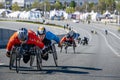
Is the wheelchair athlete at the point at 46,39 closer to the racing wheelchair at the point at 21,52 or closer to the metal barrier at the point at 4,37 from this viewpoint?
the racing wheelchair at the point at 21,52

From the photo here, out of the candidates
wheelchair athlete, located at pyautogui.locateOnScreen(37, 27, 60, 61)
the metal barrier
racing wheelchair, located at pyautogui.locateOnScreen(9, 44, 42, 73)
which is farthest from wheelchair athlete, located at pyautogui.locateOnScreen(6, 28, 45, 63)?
the metal barrier

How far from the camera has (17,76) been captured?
1158cm

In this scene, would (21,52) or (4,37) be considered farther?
(4,37)

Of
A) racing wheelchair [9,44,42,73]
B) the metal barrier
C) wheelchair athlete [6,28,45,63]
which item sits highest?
wheelchair athlete [6,28,45,63]

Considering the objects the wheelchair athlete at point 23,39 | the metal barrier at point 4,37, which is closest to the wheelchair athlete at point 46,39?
the wheelchair athlete at point 23,39

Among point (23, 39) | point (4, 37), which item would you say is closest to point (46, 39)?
point (23, 39)

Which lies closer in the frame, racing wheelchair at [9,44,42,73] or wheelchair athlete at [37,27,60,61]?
racing wheelchair at [9,44,42,73]

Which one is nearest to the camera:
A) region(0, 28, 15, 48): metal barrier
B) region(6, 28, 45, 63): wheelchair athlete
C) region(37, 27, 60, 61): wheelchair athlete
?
region(6, 28, 45, 63): wheelchair athlete

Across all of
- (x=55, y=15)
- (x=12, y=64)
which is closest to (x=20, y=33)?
(x=12, y=64)

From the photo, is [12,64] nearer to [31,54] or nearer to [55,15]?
[31,54]

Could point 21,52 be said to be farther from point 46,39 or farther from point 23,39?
point 46,39

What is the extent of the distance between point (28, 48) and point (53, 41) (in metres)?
2.63

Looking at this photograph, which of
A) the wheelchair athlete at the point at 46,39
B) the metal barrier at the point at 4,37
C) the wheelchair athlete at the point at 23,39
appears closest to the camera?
the wheelchair athlete at the point at 23,39

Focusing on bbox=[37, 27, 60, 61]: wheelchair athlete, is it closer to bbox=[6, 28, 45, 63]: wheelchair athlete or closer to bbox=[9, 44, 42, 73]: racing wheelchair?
bbox=[6, 28, 45, 63]: wheelchair athlete
